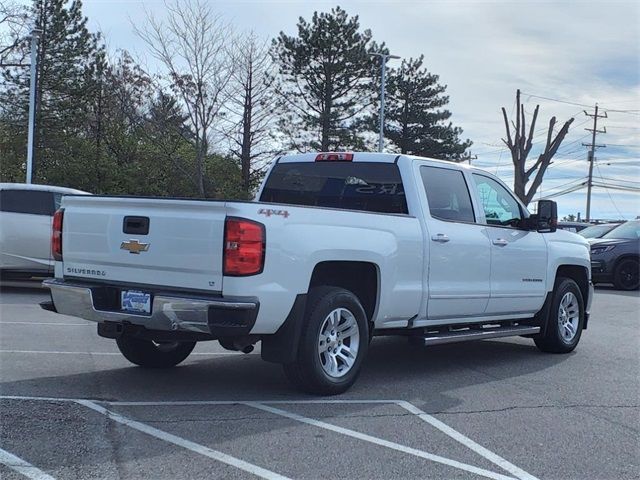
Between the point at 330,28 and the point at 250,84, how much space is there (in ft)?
24.7

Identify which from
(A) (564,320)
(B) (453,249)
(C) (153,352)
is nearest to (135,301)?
(C) (153,352)

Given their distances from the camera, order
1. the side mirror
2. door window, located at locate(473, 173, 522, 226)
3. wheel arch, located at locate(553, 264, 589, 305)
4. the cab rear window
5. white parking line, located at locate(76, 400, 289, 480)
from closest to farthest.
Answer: white parking line, located at locate(76, 400, 289, 480) → the cab rear window → door window, located at locate(473, 173, 522, 226) → the side mirror → wheel arch, located at locate(553, 264, 589, 305)

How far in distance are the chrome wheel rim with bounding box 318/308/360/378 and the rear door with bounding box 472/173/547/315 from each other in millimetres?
2027

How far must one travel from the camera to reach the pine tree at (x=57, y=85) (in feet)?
97.1

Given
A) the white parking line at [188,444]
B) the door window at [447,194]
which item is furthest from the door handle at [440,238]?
the white parking line at [188,444]

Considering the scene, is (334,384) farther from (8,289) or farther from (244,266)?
(8,289)

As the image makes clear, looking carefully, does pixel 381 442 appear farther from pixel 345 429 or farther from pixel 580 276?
pixel 580 276

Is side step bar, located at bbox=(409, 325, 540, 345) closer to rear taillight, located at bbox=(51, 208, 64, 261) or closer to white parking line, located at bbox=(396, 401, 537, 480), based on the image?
white parking line, located at bbox=(396, 401, 537, 480)

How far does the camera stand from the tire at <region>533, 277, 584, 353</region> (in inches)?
324

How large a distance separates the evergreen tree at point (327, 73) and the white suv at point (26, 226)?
1961 centimetres

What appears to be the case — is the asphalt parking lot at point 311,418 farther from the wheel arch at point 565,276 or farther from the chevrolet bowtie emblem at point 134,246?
the chevrolet bowtie emblem at point 134,246

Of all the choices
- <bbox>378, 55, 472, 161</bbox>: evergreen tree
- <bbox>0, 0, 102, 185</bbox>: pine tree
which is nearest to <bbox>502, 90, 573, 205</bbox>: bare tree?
<bbox>378, 55, 472, 161</bbox>: evergreen tree

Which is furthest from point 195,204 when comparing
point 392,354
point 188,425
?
point 392,354

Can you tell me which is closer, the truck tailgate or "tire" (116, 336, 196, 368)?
the truck tailgate
